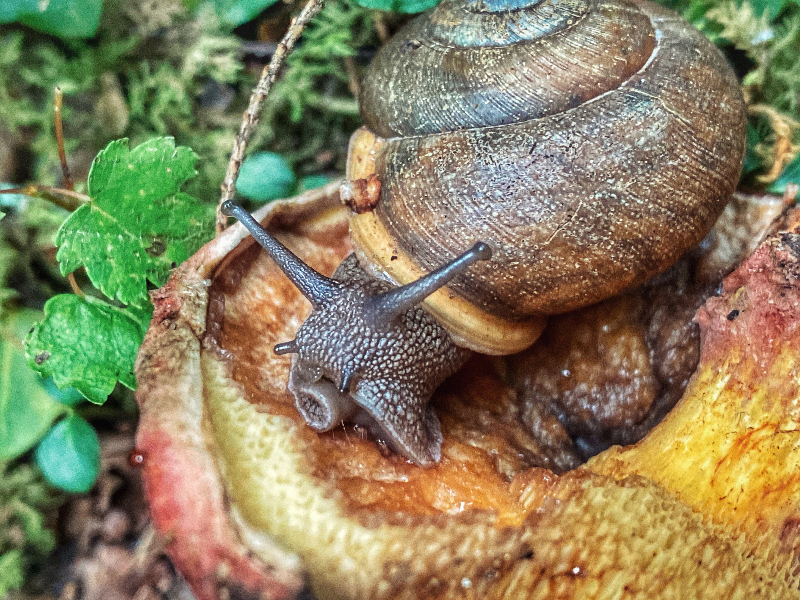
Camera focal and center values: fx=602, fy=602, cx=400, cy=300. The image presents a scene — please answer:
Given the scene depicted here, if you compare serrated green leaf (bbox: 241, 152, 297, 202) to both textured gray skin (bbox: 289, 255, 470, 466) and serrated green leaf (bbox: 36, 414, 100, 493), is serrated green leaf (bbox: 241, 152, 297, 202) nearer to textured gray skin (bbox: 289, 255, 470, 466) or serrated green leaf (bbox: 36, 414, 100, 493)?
textured gray skin (bbox: 289, 255, 470, 466)

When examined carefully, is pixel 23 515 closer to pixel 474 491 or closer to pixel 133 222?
pixel 133 222

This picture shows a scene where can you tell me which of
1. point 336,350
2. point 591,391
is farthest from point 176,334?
point 591,391

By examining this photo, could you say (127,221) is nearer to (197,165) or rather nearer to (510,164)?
(197,165)

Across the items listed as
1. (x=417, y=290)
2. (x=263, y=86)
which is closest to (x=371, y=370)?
(x=417, y=290)

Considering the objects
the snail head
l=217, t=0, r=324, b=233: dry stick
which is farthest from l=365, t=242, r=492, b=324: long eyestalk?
l=217, t=0, r=324, b=233: dry stick

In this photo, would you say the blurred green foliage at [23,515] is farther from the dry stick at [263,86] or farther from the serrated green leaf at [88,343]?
the dry stick at [263,86]
